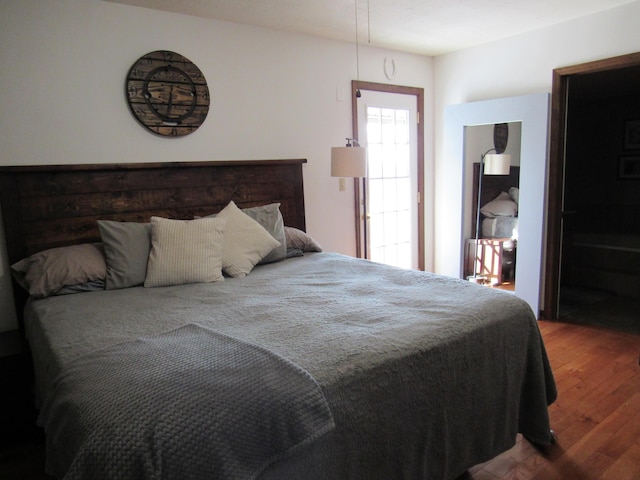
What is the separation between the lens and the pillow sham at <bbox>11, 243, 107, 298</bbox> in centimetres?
229

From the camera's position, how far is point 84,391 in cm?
123

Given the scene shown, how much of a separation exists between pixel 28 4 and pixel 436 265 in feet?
13.3

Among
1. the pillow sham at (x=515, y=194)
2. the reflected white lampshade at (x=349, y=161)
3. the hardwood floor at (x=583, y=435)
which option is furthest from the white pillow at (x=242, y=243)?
the pillow sham at (x=515, y=194)

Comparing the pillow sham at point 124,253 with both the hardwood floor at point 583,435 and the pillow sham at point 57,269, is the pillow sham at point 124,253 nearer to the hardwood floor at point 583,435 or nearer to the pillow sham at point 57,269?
the pillow sham at point 57,269

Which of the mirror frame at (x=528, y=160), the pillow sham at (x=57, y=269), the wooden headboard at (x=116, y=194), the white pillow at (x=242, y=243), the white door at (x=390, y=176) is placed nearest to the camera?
the pillow sham at (x=57, y=269)

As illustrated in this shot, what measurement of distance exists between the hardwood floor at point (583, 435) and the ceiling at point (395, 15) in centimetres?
246

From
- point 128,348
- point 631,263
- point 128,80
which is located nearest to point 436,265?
point 631,263

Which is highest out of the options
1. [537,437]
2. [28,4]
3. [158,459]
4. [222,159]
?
[28,4]

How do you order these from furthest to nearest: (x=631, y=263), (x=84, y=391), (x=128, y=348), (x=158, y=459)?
1. (x=631, y=263)
2. (x=128, y=348)
3. (x=84, y=391)
4. (x=158, y=459)

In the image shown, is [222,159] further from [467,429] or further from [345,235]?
[467,429]

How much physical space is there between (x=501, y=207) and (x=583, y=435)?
2262 millimetres

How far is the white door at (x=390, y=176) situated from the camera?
13.3ft

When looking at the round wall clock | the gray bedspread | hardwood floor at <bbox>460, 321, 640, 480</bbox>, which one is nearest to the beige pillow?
the round wall clock

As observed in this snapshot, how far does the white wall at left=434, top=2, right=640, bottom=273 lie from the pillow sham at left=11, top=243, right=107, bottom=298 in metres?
3.28
